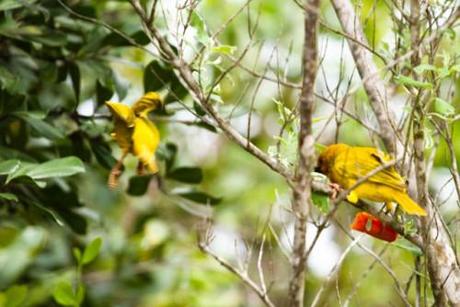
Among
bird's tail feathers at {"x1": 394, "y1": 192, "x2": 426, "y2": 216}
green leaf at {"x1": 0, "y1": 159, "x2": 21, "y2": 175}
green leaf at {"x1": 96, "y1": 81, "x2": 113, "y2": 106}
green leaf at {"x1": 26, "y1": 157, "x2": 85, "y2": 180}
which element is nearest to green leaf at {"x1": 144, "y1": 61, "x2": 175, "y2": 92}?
green leaf at {"x1": 96, "y1": 81, "x2": 113, "y2": 106}

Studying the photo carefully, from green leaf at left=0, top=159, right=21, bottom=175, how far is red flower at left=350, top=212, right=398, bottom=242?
71 centimetres

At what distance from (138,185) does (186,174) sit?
140 millimetres

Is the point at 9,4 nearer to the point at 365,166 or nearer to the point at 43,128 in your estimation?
the point at 43,128

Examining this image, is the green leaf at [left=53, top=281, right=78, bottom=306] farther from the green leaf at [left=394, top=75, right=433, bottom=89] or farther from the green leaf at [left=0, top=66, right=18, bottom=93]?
the green leaf at [left=394, top=75, right=433, bottom=89]

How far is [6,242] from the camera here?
294 cm

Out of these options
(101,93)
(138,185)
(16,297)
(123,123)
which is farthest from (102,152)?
(16,297)

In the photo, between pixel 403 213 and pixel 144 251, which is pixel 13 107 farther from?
pixel 144 251

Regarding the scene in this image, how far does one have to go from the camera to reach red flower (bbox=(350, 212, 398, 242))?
1775mm

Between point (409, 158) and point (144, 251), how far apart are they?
5.05 ft

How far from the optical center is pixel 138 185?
248 cm

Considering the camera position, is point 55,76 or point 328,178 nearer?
point 328,178

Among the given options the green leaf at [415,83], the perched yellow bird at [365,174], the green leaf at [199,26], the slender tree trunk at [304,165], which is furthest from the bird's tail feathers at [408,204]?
the green leaf at [199,26]

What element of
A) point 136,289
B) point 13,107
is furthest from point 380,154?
point 136,289

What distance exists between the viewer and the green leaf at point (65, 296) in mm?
2301
